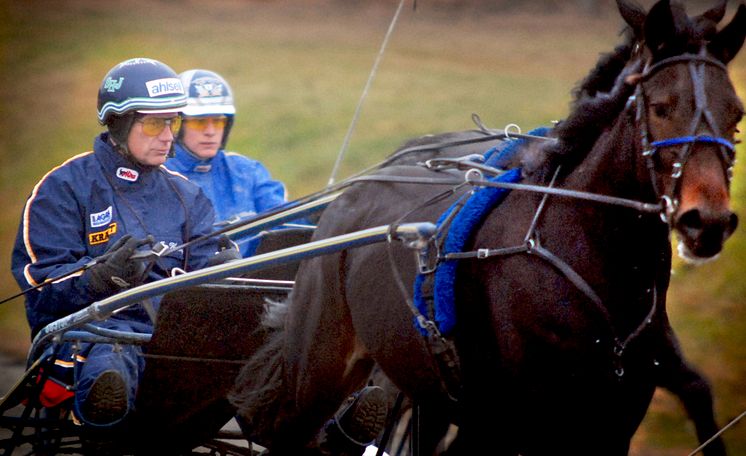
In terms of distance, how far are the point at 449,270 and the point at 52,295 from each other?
179cm

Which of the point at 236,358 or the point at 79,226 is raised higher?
the point at 79,226

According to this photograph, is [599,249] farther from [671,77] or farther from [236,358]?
[236,358]

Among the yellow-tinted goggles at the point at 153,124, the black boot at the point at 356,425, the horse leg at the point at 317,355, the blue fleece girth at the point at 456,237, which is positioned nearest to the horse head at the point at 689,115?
the blue fleece girth at the point at 456,237

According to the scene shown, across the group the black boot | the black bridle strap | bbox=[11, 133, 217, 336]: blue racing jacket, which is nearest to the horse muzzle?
the black bridle strap

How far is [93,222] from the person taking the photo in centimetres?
491

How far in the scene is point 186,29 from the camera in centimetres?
1770

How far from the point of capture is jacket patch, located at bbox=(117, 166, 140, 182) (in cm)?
507

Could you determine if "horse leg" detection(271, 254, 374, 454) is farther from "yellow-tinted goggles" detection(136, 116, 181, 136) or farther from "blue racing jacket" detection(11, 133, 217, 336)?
"yellow-tinted goggles" detection(136, 116, 181, 136)

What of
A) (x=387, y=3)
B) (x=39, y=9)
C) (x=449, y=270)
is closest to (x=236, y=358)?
(x=449, y=270)

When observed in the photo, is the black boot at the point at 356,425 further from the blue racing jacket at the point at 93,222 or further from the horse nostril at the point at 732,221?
the horse nostril at the point at 732,221

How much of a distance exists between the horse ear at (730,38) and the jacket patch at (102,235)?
8.84 feet

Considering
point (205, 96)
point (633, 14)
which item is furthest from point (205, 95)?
point (633, 14)

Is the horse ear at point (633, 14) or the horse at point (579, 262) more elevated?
the horse ear at point (633, 14)

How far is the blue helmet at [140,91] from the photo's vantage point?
5.01 m
